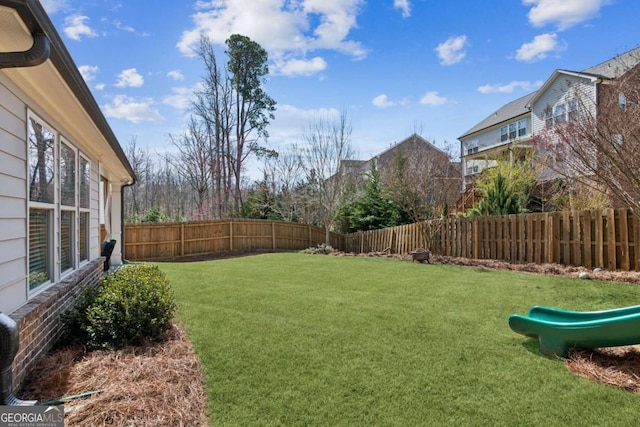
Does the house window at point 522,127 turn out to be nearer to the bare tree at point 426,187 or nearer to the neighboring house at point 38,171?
the bare tree at point 426,187

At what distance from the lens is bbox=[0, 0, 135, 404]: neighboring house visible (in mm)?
2385

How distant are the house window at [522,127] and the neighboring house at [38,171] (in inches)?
917

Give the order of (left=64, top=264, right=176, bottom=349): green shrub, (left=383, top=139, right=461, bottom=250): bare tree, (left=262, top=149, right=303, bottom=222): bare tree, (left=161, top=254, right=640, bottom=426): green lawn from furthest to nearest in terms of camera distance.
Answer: (left=262, top=149, right=303, bottom=222): bare tree → (left=383, top=139, right=461, bottom=250): bare tree → (left=64, top=264, right=176, bottom=349): green shrub → (left=161, top=254, right=640, bottom=426): green lawn

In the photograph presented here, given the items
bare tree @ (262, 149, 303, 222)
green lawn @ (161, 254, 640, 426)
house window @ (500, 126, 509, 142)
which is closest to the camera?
green lawn @ (161, 254, 640, 426)

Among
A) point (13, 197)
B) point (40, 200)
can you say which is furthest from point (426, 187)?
point (13, 197)

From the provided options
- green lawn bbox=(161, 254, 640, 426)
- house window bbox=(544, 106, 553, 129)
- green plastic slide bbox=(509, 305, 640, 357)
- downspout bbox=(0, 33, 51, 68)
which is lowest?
green lawn bbox=(161, 254, 640, 426)

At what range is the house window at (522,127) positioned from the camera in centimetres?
2210

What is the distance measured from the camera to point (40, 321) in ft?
10.5

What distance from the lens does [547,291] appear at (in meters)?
6.37

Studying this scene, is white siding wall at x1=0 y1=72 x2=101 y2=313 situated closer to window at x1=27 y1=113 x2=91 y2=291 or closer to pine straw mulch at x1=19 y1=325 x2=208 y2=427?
window at x1=27 y1=113 x2=91 y2=291

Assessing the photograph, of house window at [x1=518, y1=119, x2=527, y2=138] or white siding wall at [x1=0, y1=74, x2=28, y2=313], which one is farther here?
house window at [x1=518, y1=119, x2=527, y2=138]

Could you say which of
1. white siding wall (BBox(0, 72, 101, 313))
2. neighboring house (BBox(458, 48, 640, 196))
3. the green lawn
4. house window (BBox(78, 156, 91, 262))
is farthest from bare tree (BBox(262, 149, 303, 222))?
white siding wall (BBox(0, 72, 101, 313))

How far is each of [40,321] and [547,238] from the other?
1021 cm

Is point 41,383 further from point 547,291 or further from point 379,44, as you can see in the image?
point 379,44
